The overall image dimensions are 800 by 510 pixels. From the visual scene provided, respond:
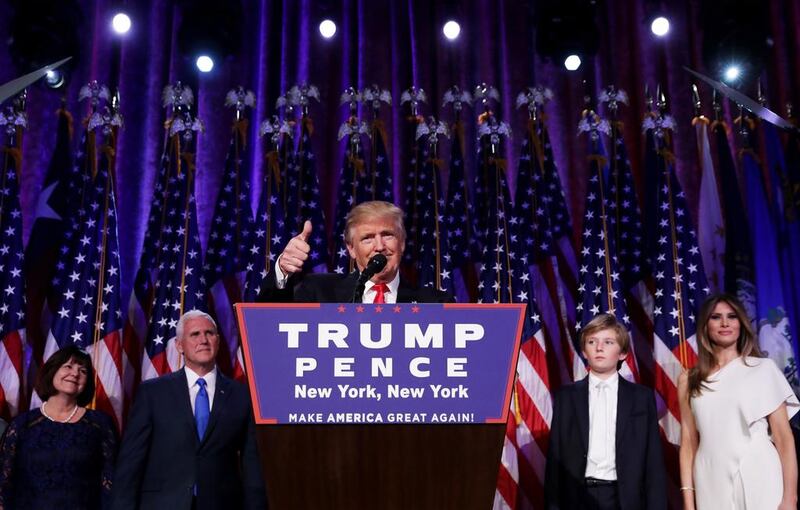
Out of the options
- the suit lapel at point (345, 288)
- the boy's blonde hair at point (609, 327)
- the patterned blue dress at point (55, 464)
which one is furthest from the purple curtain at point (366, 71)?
the suit lapel at point (345, 288)

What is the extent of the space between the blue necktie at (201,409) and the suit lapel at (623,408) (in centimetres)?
177

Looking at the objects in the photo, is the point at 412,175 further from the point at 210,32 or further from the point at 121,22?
the point at 121,22

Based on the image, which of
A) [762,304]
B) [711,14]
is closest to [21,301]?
[762,304]

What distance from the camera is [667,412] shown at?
4.88 m

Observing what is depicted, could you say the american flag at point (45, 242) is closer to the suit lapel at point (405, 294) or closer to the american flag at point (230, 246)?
the american flag at point (230, 246)

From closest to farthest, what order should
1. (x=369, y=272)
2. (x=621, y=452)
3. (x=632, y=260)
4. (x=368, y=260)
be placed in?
(x=369, y=272)
(x=368, y=260)
(x=621, y=452)
(x=632, y=260)

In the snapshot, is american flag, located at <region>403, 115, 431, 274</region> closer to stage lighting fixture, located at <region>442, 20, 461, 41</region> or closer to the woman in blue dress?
stage lighting fixture, located at <region>442, 20, 461, 41</region>

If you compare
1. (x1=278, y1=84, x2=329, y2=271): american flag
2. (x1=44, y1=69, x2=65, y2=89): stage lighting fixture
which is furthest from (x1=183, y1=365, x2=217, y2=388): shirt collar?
(x1=44, y1=69, x2=65, y2=89): stage lighting fixture

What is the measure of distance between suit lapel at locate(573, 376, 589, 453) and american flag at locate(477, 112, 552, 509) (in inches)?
35.9

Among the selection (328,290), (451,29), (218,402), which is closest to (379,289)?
(328,290)

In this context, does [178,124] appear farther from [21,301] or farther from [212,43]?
[21,301]

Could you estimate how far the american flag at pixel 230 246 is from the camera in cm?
517

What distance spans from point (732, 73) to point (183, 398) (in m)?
4.07

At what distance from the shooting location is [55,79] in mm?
5668
